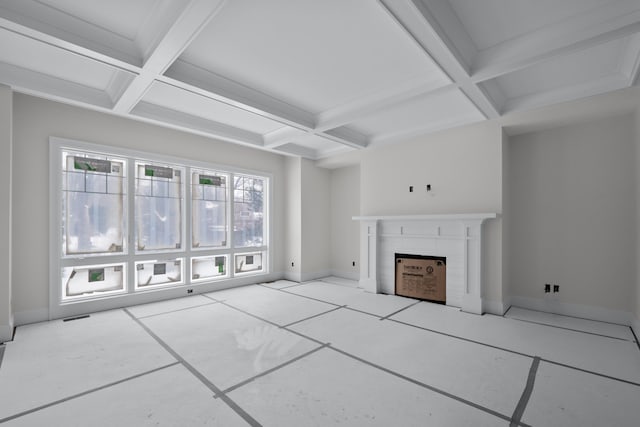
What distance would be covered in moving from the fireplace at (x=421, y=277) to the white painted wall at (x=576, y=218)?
3.39 ft

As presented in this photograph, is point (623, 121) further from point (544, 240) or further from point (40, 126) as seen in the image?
point (40, 126)

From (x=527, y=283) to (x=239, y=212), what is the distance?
514 centimetres

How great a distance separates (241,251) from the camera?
237 inches

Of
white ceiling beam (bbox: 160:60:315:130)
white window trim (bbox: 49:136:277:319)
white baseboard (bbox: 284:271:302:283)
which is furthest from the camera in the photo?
white baseboard (bbox: 284:271:302:283)

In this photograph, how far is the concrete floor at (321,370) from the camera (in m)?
1.98

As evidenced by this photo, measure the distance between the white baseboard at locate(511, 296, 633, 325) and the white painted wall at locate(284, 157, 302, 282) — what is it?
158 inches

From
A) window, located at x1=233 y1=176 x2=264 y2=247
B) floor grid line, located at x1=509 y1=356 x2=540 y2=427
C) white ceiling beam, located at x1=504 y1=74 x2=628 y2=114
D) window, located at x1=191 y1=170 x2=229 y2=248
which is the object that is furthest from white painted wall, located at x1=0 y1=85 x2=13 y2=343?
white ceiling beam, located at x1=504 y1=74 x2=628 y2=114

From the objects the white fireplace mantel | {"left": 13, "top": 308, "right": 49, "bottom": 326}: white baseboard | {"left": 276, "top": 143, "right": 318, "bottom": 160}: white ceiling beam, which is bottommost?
{"left": 13, "top": 308, "right": 49, "bottom": 326}: white baseboard

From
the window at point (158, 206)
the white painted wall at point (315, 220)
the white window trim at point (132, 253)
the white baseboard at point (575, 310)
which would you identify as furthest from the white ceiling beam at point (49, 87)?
A: the white baseboard at point (575, 310)

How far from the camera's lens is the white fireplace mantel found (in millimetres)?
4242

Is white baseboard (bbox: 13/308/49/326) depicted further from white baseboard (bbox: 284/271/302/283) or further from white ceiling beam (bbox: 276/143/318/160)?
white ceiling beam (bbox: 276/143/318/160)

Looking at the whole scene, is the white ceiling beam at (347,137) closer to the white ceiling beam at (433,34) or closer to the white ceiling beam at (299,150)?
the white ceiling beam at (299,150)

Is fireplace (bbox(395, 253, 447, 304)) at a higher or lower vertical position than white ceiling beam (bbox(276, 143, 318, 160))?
lower

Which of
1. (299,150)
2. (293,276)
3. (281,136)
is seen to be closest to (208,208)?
(281,136)
